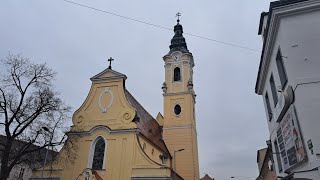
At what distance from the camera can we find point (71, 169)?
21203 mm

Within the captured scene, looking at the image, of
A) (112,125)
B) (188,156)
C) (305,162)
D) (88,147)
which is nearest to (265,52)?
(305,162)

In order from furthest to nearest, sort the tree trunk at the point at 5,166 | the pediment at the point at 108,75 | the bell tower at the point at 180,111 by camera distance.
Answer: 1. the bell tower at the point at 180,111
2. the pediment at the point at 108,75
3. the tree trunk at the point at 5,166

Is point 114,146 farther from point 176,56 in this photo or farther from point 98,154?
point 176,56

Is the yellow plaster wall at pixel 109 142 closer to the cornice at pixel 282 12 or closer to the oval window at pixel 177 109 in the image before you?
the oval window at pixel 177 109

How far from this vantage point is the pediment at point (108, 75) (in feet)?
79.9

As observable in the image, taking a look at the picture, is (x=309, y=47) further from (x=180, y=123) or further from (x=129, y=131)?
(x=180, y=123)

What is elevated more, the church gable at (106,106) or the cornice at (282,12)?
the church gable at (106,106)

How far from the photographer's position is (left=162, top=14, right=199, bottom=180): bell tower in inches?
1159

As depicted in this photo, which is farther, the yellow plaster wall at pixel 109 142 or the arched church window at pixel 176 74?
the arched church window at pixel 176 74

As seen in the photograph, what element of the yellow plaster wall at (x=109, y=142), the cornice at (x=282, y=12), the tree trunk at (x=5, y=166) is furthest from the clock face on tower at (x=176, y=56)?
the cornice at (x=282, y=12)

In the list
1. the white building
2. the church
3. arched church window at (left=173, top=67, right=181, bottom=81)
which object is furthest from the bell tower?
the white building

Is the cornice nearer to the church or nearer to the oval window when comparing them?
the church

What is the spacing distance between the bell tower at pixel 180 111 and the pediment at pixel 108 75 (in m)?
9.71

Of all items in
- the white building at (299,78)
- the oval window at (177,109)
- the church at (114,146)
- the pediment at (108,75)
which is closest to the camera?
the white building at (299,78)
